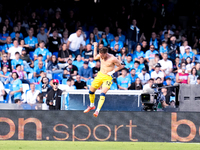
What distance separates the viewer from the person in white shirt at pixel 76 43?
18.8 metres

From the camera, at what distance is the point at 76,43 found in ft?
61.9

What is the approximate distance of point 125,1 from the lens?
21.6m

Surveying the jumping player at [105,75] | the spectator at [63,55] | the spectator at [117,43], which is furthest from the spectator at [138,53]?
the jumping player at [105,75]

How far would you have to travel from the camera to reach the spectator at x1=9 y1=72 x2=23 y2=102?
15.5 m

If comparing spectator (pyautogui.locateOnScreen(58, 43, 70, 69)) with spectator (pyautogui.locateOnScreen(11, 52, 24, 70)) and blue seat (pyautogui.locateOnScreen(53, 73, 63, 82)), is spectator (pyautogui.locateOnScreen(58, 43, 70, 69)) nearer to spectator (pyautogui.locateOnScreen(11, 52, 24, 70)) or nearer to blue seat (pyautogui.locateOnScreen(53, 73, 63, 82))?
blue seat (pyautogui.locateOnScreen(53, 73, 63, 82))

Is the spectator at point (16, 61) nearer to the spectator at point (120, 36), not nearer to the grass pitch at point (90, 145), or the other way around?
the spectator at point (120, 36)

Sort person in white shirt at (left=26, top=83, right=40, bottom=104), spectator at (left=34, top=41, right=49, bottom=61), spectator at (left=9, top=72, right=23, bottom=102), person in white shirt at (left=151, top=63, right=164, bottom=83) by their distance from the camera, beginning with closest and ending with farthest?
1. person in white shirt at (left=26, top=83, right=40, bottom=104)
2. spectator at (left=9, top=72, right=23, bottom=102)
3. person in white shirt at (left=151, top=63, right=164, bottom=83)
4. spectator at (left=34, top=41, right=49, bottom=61)

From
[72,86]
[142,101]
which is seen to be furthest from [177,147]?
[72,86]

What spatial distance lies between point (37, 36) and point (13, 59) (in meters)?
2.02

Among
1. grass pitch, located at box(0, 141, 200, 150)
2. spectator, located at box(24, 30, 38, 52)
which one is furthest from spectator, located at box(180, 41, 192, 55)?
grass pitch, located at box(0, 141, 200, 150)

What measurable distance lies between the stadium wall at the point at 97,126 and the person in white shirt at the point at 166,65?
6.26m

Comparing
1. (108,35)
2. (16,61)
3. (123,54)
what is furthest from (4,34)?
(123,54)

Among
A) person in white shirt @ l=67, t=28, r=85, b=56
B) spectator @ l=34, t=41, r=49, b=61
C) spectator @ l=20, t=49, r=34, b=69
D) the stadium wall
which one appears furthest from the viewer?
person in white shirt @ l=67, t=28, r=85, b=56

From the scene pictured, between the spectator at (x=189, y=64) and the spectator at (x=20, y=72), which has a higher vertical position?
the spectator at (x=189, y=64)
